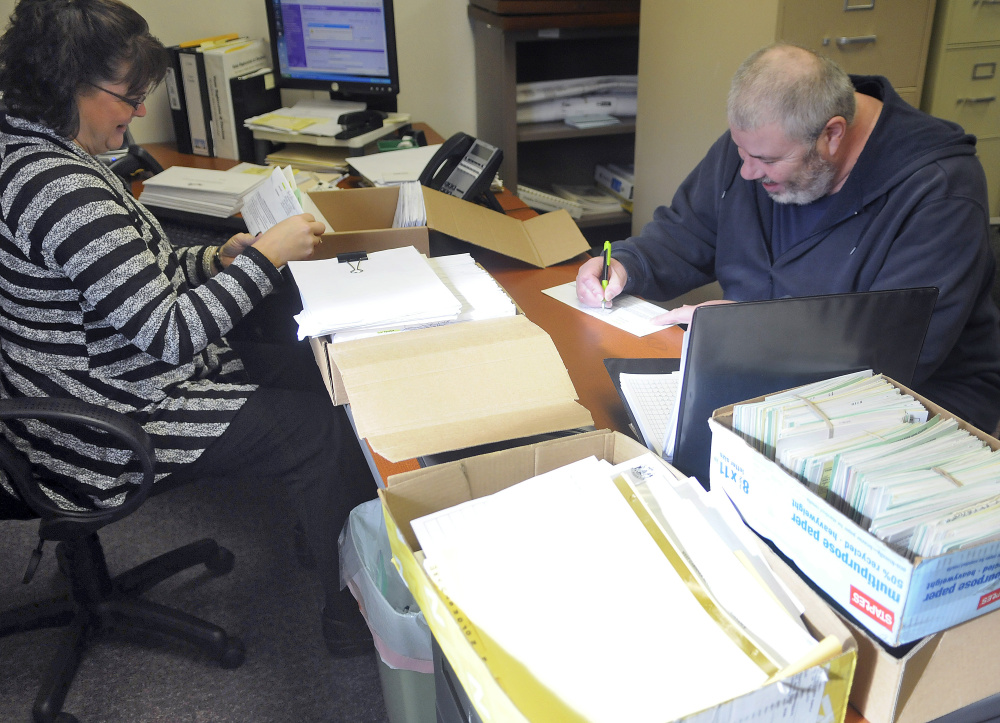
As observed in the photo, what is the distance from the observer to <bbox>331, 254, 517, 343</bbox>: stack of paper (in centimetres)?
132

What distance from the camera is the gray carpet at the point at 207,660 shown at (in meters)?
1.58

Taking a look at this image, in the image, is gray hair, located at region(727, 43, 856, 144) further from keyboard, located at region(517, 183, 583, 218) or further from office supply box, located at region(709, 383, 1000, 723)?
keyboard, located at region(517, 183, 583, 218)

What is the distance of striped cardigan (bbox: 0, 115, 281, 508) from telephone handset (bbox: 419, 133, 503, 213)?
0.61m

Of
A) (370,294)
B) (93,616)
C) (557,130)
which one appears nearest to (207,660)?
(93,616)

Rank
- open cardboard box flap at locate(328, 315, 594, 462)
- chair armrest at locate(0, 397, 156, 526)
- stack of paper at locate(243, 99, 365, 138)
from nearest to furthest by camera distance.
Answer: open cardboard box flap at locate(328, 315, 594, 462), chair armrest at locate(0, 397, 156, 526), stack of paper at locate(243, 99, 365, 138)

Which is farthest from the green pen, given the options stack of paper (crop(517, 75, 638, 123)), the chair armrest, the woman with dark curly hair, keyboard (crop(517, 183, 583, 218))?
stack of paper (crop(517, 75, 638, 123))

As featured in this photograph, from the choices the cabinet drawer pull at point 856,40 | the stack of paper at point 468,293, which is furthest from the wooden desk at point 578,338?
the cabinet drawer pull at point 856,40

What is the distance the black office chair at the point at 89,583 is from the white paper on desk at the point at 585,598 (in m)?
0.73

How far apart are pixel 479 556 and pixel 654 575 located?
0.18 m

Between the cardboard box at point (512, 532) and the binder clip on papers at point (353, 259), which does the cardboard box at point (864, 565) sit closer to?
the cardboard box at point (512, 532)

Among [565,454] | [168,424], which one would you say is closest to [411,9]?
[168,424]

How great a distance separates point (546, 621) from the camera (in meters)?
0.76

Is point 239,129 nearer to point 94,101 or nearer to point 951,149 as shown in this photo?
point 94,101

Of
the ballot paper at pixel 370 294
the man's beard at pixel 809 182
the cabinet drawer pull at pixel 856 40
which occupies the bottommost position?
the ballot paper at pixel 370 294
